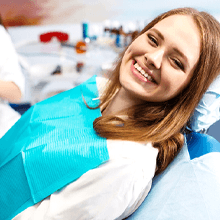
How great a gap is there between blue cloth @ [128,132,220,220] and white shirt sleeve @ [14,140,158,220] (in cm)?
7

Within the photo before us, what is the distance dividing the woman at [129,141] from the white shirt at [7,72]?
376 mm

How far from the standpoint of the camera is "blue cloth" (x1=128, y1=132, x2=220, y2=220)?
0.62 metres

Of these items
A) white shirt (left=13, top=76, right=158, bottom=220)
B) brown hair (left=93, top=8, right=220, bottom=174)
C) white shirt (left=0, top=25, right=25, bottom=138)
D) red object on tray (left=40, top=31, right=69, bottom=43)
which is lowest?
red object on tray (left=40, top=31, right=69, bottom=43)

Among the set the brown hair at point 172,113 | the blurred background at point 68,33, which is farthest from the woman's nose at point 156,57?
the blurred background at point 68,33

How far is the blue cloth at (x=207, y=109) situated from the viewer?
2.67ft

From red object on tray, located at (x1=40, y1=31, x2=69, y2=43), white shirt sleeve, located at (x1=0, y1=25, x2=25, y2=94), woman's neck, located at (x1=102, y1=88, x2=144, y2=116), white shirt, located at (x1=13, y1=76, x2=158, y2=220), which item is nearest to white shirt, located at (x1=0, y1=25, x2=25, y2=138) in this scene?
white shirt sleeve, located at (x1=0, y1=25, x2=25, y2=94)

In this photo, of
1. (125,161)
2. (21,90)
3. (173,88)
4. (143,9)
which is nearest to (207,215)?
(125,161)

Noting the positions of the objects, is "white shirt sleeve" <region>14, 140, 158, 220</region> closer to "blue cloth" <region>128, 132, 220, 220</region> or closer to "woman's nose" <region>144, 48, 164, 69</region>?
"blue cloth" <region>128, 132, 220, 220</region>

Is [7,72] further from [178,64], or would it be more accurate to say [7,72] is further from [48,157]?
[178,64]

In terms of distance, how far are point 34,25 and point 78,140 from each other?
2625 mm

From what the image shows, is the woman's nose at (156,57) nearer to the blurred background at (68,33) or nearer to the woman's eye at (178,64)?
the woman's eye at (178,64)

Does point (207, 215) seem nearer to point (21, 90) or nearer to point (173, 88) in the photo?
point (173, 88)

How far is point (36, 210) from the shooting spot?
2.23ft

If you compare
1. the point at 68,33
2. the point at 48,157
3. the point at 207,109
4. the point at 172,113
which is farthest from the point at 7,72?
the point at 68,33
